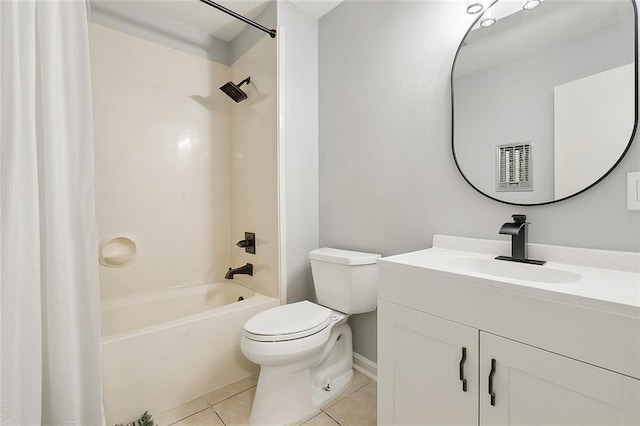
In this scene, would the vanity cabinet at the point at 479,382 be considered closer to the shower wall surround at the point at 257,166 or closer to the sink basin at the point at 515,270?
the sink basin at the point at 515,270

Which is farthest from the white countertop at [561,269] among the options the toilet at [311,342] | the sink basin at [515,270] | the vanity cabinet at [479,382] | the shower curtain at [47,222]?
the shower curtain at [47,222]

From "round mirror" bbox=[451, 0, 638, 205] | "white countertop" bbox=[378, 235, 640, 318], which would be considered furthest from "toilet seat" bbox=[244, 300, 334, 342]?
"round mirror" bbox=[451, 0, 638, 205]

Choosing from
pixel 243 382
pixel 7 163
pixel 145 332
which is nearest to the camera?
pixel 7 163

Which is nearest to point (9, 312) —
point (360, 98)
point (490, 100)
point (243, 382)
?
point (243, 382)

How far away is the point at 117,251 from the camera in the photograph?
198 centimetres

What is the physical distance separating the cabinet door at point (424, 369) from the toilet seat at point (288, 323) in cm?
37

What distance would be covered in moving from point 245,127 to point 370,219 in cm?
121

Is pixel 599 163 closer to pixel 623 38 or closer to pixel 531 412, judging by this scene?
pixel 623 38

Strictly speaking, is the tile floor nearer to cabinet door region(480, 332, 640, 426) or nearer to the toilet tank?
the toilet tank

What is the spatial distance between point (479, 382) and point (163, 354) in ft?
4.66

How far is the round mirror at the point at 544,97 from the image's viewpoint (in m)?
1.03

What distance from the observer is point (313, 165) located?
2135 mm

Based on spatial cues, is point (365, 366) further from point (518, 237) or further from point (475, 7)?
point (475, 7)

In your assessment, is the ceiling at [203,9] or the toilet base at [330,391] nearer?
the toilet base at [330,391]
